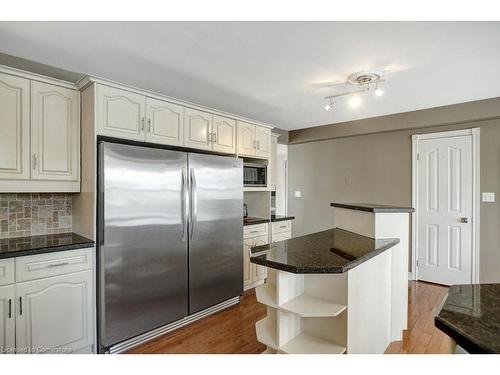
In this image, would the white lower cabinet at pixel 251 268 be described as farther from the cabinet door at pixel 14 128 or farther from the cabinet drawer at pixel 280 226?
the cabinet door at pixel 14 128

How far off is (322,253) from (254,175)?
1.94 metres

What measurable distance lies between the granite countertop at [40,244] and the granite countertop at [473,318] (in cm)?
215

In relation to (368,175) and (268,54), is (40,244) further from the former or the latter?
(368,175)

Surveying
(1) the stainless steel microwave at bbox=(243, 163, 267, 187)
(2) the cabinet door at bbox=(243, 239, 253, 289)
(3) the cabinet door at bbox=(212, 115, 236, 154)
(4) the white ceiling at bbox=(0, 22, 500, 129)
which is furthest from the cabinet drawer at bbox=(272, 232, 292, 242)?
(4) the white ceiling at bbox=(0, 22, 500, 129)

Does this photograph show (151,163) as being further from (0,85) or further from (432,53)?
(432,53)

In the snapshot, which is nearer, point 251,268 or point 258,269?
point 251,268

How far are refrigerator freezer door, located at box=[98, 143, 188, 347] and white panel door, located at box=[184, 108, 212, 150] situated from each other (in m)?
0.35

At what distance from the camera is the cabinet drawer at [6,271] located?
5.72ft

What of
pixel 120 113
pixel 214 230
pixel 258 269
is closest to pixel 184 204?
pixel 214 230

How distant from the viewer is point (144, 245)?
2.26 metres

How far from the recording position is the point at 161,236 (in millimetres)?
2363

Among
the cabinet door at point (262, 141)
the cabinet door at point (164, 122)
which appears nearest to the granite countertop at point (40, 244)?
the cabinet door at point (164, 122)

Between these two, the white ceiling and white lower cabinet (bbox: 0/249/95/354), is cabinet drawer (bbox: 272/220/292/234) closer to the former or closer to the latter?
the white ceiling

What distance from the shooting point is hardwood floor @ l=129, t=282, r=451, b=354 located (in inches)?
86.5
